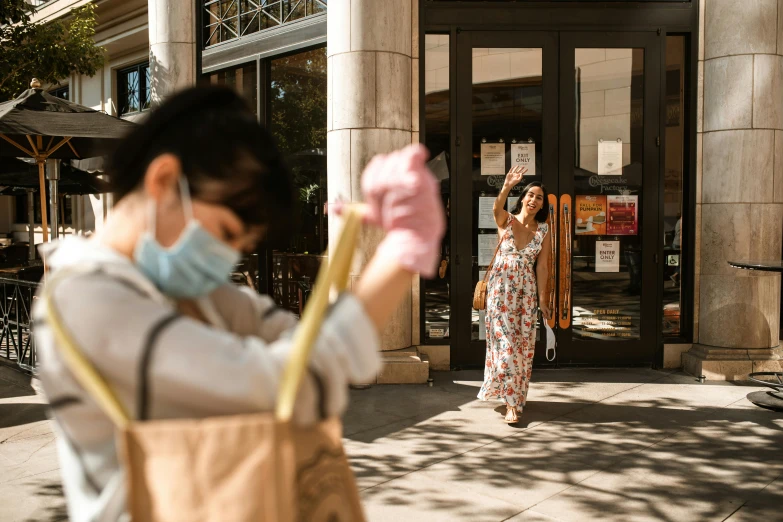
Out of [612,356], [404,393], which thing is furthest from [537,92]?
[404,393]

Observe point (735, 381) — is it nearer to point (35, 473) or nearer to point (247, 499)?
point (35, 473)

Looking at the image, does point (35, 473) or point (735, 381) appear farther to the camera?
point (735, 381)

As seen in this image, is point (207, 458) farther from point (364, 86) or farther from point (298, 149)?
point (298, 149)

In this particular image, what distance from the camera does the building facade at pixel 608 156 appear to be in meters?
8.03

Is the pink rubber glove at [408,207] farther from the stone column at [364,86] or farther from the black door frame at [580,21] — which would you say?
the black door frame at [580,21]

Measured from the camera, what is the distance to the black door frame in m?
8.38

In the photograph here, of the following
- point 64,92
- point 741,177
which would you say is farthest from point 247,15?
point 64,92

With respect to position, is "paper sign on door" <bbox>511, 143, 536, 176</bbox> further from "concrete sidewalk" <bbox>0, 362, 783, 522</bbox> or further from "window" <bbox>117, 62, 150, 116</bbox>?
"window" <bbox>117, 62, 150, 116</bbox>

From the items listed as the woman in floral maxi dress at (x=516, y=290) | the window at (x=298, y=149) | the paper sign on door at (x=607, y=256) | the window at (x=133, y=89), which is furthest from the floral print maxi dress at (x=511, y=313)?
the window at (x=133, y=89)

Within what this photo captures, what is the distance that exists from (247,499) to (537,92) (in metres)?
7.97

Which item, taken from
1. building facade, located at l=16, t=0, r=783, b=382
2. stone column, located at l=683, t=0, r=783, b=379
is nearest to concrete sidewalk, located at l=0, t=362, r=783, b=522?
stone column, located at l=683, t=0, r=783, b=379

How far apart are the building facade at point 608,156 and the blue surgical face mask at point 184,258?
21.6ft

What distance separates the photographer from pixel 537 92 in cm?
853

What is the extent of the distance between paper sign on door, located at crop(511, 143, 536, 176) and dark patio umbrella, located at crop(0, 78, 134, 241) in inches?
165
